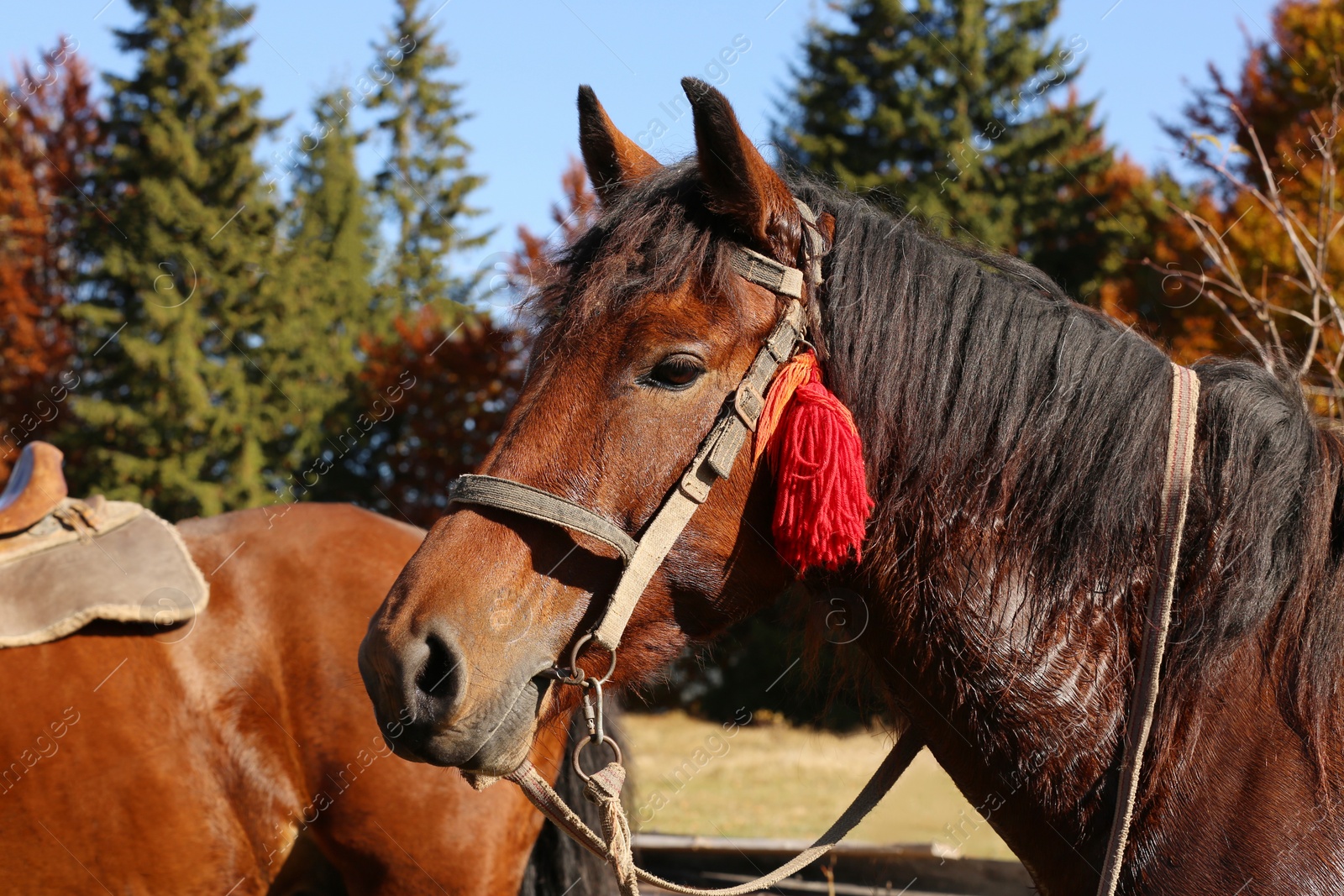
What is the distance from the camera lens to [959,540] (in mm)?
1737

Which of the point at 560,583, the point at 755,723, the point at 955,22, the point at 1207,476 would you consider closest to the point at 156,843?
the point at 560,583

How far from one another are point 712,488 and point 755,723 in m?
15.1

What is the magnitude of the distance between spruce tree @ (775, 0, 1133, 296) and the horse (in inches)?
565

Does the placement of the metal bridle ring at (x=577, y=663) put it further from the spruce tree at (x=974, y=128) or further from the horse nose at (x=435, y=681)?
the spruce tree at (x=974, y=128)

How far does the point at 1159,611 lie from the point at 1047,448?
35 cm

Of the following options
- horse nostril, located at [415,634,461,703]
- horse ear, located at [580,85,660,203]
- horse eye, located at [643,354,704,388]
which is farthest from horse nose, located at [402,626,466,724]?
horse ear, located at [580,85,660,203]

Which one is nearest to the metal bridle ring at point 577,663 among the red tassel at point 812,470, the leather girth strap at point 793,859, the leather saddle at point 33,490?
the leather girth strap at point 793,859

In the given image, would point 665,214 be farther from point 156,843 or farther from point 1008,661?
point 156,843

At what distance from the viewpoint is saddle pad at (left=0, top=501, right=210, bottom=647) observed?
3.36 metres

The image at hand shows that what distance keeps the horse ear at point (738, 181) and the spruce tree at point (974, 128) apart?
1499 centimetres

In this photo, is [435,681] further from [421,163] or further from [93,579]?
[421,163]

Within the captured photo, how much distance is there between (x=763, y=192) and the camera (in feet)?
5.81

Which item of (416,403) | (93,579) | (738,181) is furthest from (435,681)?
(416,403)

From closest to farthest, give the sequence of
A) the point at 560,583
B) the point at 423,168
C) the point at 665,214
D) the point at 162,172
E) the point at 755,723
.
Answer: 1. the point at 560,583
2. the point at 665,214
3. the point at 755,723
4. the point at 162,172
5. the point at 423,168
